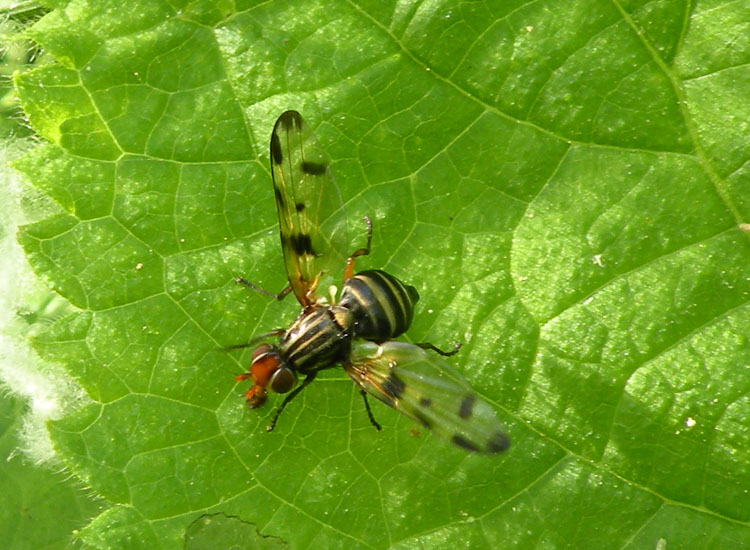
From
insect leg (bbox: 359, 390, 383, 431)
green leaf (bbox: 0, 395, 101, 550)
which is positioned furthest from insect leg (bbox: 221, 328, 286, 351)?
green leaf (bbox: 0, 395, 101, 550)

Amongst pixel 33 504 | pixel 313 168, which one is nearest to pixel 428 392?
pixel 313 168

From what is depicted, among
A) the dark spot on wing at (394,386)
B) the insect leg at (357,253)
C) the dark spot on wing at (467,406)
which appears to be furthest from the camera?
the insect leg at (357,253)

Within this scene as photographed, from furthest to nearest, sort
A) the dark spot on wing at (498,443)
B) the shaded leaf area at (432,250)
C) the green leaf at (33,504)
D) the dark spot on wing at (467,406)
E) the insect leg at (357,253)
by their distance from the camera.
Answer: the green leaf at (33,504), the insect leg at (357,253), the shaded leaf area at (432,250), the dark spot on wing at (467,406), the dark spot on wing at (498,443)

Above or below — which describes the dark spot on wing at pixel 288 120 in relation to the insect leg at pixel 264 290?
above

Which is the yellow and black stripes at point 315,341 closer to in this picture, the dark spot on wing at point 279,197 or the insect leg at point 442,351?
the insect leg at point 442,351

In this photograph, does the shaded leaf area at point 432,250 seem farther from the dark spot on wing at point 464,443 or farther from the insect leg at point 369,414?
the dark spot on wing at point 464,443

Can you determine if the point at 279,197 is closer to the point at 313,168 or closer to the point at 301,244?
the point at 313,168

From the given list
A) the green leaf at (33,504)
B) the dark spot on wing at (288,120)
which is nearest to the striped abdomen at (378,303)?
the dark spot on wing at (288,120)

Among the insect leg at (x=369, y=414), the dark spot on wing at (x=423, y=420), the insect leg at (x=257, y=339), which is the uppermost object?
the insect leg at (x=257, y=339)

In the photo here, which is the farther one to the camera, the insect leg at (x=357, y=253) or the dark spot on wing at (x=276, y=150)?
the insect leg at (x=357, y=253)
